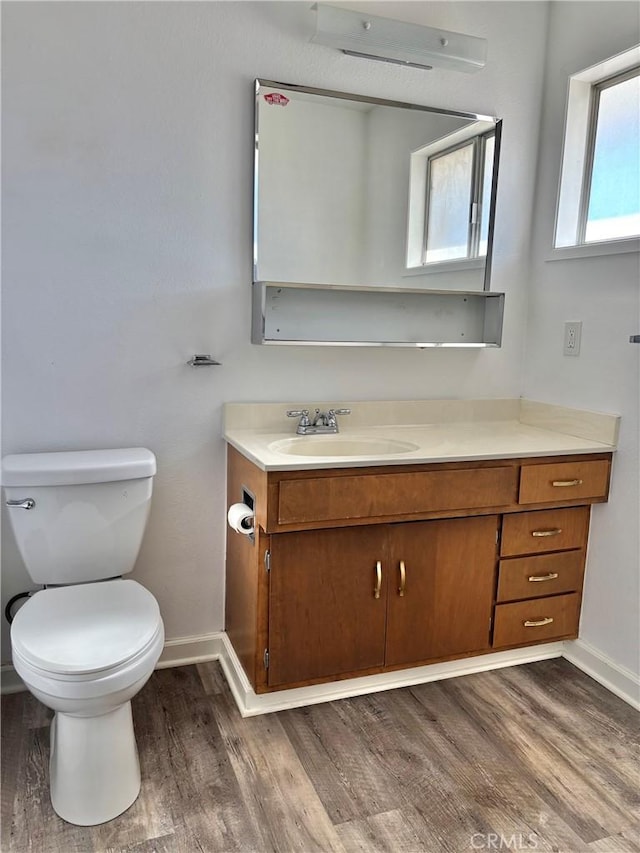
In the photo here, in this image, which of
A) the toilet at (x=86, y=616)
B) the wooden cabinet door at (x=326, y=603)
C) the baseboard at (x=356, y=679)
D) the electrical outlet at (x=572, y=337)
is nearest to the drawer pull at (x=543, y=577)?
the baseboard at (x=356, y=679)

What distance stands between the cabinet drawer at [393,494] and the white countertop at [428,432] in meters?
0.05

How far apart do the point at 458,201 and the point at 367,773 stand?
1972 millimetres

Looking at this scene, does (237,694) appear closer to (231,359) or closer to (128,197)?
(231,359)

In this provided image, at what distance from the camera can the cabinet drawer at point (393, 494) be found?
6.05 feet

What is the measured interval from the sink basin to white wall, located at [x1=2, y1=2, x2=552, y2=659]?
0.21m

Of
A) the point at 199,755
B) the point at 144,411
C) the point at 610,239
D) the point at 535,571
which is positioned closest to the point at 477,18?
the point at 610,239

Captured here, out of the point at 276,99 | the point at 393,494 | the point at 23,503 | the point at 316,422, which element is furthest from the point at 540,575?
the point at 276,99

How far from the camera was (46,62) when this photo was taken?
6.11 feet

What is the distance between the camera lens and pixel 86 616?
169cm

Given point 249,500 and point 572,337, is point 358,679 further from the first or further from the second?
point 572,337

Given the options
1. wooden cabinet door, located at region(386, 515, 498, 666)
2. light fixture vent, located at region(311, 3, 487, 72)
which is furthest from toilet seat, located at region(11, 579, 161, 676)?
light fixture vent, located at region(311, 3, 487, 72)

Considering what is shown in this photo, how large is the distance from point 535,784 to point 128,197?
2100 mm

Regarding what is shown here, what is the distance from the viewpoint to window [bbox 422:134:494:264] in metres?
2.37

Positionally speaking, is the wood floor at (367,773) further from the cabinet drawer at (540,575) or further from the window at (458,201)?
the window at (458,201)
